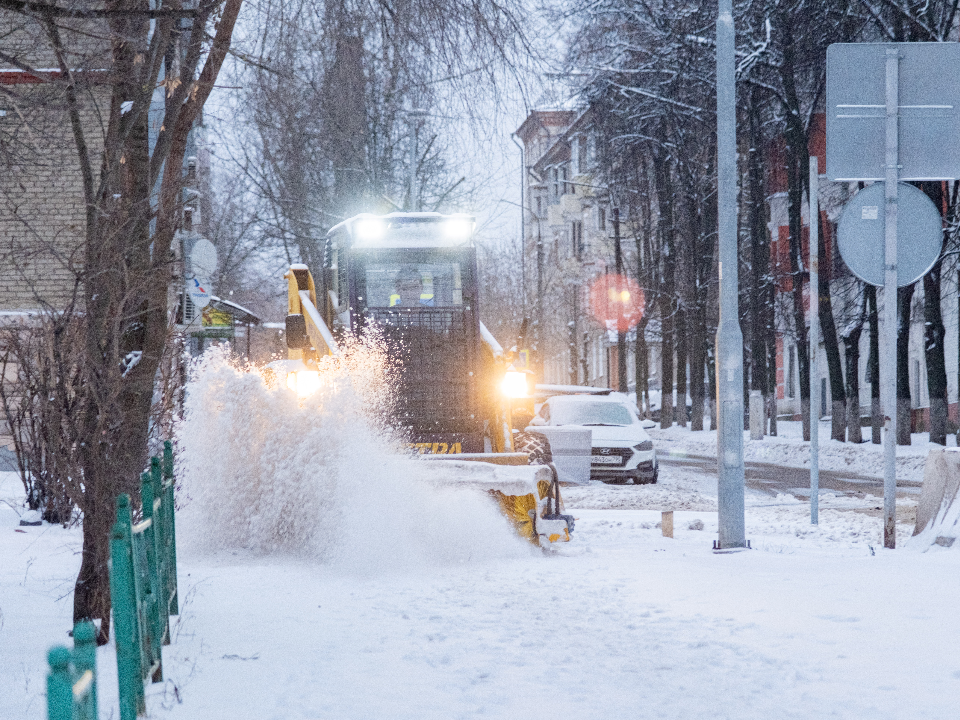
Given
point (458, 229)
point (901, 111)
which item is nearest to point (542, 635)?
point (901, 111)

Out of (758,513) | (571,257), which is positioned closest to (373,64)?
(758,513)

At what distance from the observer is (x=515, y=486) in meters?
11.0

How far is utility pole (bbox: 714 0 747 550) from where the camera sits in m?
11.2

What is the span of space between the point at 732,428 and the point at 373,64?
492cm

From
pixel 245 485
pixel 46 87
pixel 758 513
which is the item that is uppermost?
pixel 46 87

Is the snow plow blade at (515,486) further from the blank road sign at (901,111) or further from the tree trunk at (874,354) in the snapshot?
the tree trunk at (874,354)

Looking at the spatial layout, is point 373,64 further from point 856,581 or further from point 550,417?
point 550,417

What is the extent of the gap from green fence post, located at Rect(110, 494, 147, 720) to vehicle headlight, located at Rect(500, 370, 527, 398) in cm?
913

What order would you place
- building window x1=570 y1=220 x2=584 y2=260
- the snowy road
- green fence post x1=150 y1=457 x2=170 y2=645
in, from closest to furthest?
1. the snowy road
2. green fence post x1=150 y1=457 x2=170 y2=645
3. building window x1=570 y1=220 x2=584 y2=260

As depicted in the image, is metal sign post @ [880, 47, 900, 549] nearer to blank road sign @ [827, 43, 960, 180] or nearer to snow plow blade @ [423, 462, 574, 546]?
blank road sign @ [827, 43, 960, 180]

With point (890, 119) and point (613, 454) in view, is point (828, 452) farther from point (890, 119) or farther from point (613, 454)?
point (890, 119)

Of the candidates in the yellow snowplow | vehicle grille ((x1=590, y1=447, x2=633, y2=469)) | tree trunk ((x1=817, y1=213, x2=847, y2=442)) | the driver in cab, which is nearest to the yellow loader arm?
the yellow snowplow

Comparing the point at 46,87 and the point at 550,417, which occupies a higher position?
the point at 46,87

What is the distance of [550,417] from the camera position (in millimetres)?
22422
